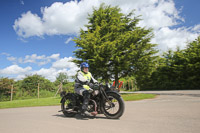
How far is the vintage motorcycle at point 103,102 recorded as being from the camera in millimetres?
4082

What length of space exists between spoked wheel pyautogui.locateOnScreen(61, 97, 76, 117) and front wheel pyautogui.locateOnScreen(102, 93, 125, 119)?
1138mm

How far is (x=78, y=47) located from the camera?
15.9 meters

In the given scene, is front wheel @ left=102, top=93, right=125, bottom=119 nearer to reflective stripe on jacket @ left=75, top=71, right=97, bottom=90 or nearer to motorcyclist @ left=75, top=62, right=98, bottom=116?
motorcyclist @ left=75, top=62, right=98, bottom=116

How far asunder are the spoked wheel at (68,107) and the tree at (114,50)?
878 centimetres

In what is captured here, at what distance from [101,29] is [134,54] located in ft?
15.1

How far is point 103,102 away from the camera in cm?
432

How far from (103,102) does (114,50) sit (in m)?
10.2

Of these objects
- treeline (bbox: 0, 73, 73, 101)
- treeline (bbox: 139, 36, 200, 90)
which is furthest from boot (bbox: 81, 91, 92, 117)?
treeline (bbox: 139, 36, 200, 90)

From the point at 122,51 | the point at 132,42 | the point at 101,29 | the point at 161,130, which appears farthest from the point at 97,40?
the point at 161,130

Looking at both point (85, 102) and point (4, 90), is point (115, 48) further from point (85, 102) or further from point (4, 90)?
point (4, 90)

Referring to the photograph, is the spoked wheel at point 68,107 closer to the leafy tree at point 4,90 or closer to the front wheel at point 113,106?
the front wheel at point 113,106

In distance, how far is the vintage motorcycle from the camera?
4082mm

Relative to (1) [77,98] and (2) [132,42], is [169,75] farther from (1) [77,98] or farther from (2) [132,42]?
(1) [77,98]

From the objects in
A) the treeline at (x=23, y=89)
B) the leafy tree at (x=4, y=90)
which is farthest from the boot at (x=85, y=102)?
the leafy tree at (x=4, y=90)
